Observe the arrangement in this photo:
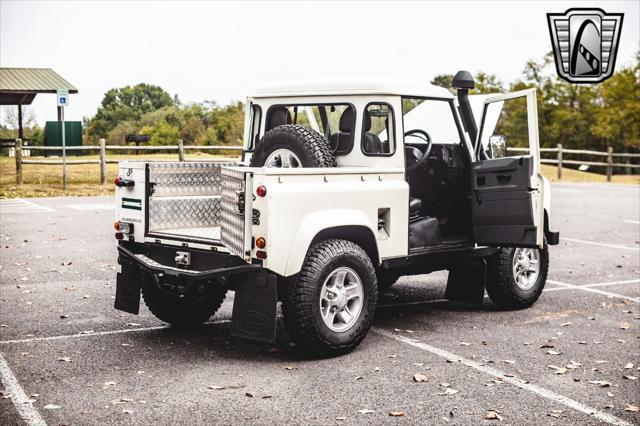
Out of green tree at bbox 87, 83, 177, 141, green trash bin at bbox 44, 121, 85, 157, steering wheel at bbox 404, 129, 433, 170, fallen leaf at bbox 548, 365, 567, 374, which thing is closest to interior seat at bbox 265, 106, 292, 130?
steering wheel at bbox 404, 129, 433, 170

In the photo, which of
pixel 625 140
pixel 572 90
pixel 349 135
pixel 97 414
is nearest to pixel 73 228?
pixel 349 135

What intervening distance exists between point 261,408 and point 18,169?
70.7 ft

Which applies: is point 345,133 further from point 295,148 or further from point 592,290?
point 592,290

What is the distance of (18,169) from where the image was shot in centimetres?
2469

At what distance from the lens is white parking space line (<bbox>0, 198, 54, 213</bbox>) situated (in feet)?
58.0

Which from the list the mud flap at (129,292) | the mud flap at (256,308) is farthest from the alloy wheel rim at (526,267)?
the mud flap at (129,292)

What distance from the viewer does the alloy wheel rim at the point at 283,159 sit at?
6.74m

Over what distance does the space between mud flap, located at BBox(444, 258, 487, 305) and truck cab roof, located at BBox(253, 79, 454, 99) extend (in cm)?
161

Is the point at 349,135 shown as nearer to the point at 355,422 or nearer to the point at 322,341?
the point at 322,341

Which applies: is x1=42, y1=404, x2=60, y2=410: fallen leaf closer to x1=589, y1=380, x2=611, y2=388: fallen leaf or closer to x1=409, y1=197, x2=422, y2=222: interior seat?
x1=409, y1=197, x2=422, y2=222: interior seat

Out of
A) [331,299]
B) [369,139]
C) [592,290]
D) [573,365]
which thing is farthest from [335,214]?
[592,290]

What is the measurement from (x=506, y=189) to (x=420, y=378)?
7.45 feet

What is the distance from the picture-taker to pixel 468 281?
26.2 feet

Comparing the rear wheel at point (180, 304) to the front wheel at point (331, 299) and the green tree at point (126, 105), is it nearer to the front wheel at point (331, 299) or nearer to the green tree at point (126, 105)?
the front wheel at point (331, 299)
